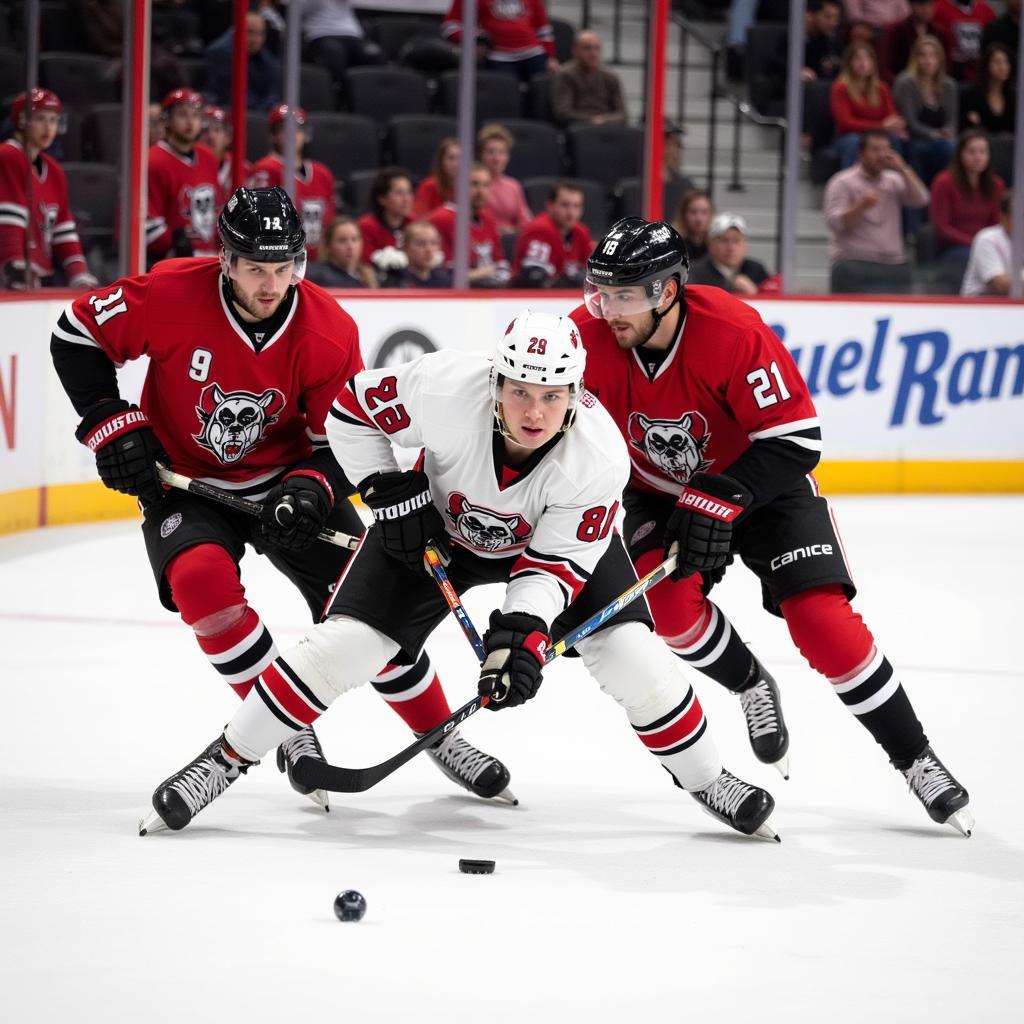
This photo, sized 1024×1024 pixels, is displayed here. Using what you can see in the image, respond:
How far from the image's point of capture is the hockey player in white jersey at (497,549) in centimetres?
314

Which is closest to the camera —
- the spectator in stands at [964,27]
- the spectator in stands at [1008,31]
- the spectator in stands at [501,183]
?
the spectator in stands at [501,183]

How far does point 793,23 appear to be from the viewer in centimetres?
806

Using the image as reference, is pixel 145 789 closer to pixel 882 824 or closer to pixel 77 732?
pixel 77 732

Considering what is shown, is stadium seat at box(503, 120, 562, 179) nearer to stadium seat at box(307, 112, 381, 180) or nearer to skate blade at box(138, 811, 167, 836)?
stadium seat at box(307, 112, 381, 180)

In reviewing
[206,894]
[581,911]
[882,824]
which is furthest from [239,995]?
[882,824]

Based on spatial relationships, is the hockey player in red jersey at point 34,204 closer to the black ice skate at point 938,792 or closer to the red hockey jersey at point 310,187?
the red hockey jersey at point 310,187

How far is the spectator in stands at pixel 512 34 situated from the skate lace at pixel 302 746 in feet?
15.8

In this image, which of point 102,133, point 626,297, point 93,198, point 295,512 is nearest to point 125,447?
point 295,512

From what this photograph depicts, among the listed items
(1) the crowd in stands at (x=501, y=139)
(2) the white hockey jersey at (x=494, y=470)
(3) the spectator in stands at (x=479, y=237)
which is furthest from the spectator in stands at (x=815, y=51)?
(2) the white hockey jersey at (x=494, y=470)

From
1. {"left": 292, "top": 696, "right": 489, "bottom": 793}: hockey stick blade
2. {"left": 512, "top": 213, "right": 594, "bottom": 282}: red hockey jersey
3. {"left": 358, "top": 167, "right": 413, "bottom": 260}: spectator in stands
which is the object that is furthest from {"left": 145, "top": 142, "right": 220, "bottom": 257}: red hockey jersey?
{"left": 292, "top": 696, "right": 489, "bottom": 793}: hockey stick blade

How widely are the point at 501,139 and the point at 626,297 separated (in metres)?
4.53

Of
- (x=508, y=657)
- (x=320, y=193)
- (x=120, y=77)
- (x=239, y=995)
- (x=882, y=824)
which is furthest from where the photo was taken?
(x=320, y=193)

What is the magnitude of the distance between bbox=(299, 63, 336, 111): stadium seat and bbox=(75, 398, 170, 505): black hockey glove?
437 centimetres

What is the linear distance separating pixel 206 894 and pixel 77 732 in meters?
1.21
